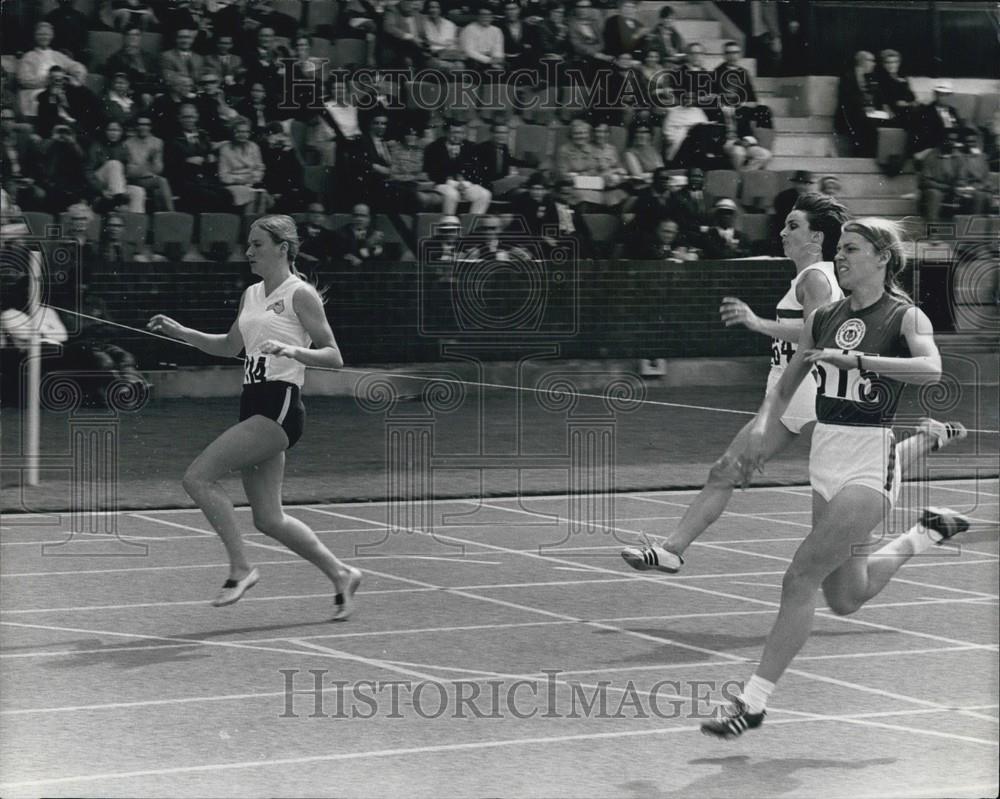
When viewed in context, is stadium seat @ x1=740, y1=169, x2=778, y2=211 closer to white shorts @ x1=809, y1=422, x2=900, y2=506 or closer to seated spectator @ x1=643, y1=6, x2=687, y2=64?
seated spectator @ x1=643, y1=6, x2=687, y2=64

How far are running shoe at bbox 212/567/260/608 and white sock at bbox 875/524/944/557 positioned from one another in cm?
284

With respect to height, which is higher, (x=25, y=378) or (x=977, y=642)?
(x=25, y=378)

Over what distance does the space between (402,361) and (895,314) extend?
12.4 metres

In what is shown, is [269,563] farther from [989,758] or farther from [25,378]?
[25,378]

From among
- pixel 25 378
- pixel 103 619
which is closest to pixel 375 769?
pixel 103 619

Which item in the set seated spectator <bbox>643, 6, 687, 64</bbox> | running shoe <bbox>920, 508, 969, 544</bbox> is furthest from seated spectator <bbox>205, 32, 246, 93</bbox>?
running shoe <bbox>920, 508, 969, 544</bbox>

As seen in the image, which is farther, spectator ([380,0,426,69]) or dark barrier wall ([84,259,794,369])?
spectator ([380,0,426,69])

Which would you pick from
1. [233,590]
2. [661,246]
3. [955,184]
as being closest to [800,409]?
[233,590]

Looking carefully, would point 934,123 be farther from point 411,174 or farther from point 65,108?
point 65,108

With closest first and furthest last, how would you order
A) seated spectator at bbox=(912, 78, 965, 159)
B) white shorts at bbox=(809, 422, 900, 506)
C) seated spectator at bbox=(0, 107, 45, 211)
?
white shorts at bbox=(809, 422, 900, 506), seated spectator at bbox=(0, 107, 45, 211), seated spectator at bbox=(912, 78, 965, 159)

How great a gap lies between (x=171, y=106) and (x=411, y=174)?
2.55m

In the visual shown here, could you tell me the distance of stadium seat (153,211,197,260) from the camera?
56.9 feet

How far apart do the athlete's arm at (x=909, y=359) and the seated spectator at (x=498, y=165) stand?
1268 centimetres

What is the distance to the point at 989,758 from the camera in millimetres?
5957
